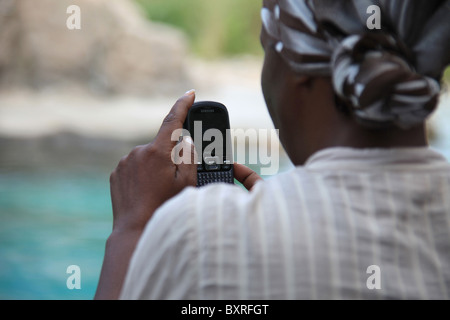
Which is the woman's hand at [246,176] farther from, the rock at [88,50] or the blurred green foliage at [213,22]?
the blurred green foliage at [213,22]

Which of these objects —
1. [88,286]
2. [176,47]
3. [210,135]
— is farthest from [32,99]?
[210,135]

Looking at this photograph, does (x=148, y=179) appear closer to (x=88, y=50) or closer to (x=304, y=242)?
(x=304, y=242)

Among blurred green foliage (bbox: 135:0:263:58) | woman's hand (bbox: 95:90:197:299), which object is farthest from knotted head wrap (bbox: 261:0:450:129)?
blurred green foliage (bbox: 135:0:263:58)

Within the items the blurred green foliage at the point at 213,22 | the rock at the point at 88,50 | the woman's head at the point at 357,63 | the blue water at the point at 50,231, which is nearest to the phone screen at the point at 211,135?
the woman's head at the point at 357,63

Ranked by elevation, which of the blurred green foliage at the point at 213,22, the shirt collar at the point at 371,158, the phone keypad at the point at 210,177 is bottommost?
the shirt collar at the point at 371,158

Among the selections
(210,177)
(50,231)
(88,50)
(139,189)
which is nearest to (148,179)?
(139,189)

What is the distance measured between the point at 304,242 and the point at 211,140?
0.99 feet

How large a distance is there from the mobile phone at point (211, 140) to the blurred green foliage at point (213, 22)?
7273mm

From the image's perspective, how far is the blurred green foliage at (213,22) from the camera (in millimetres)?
7809

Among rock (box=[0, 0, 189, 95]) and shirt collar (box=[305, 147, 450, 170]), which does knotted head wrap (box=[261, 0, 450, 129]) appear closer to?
shirt collar (box=[305, 147, 450, 170])

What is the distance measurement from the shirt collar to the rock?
5074 millimetres

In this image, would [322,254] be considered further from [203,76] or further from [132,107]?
[203,76]

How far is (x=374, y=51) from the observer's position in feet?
1.55

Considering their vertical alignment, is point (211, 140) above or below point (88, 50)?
below
